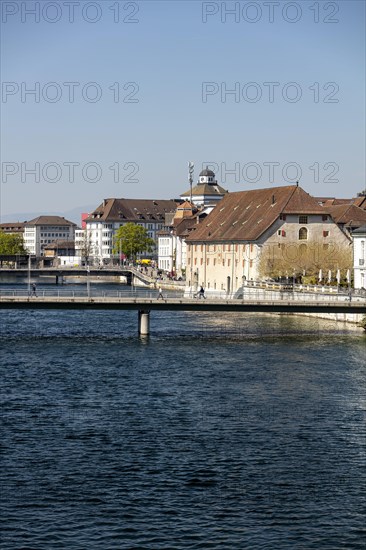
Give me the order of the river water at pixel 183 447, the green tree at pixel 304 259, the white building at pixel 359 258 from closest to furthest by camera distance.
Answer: the river water at pixel 183 447
the white building at pixel 359 258
the green tree at pixel 304 259

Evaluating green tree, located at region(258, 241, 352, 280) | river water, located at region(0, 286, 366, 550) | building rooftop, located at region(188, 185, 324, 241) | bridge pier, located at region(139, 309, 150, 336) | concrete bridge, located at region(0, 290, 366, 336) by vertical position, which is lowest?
river water, located at region(0, 286, 366, 550)

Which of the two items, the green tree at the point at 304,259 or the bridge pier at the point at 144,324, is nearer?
the bridge pier at the point at 144,324

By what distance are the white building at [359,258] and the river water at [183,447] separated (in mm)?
32714

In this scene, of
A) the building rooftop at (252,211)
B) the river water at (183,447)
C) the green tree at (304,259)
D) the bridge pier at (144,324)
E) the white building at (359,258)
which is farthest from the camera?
the building rooftop at (252,211)

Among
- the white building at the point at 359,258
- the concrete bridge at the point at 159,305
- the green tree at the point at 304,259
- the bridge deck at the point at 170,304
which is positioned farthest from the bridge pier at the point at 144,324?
the green tree at the point at 304,259

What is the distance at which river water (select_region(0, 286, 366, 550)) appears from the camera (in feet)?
114

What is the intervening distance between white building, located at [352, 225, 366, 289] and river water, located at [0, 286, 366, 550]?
107ft

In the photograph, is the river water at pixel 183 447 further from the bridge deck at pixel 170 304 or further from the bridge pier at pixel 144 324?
the bridge deck at pixel 170 304

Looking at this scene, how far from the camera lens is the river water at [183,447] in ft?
114

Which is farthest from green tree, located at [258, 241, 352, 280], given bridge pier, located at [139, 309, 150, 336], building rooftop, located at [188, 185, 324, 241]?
bridge pier, located at [139, 309, 150, 336]

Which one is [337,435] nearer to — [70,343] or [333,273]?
[70,343]

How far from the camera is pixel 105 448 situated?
1753 inches

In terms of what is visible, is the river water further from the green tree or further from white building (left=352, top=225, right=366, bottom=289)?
the green tree

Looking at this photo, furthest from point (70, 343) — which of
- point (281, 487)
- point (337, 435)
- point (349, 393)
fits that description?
point (281, 487)
